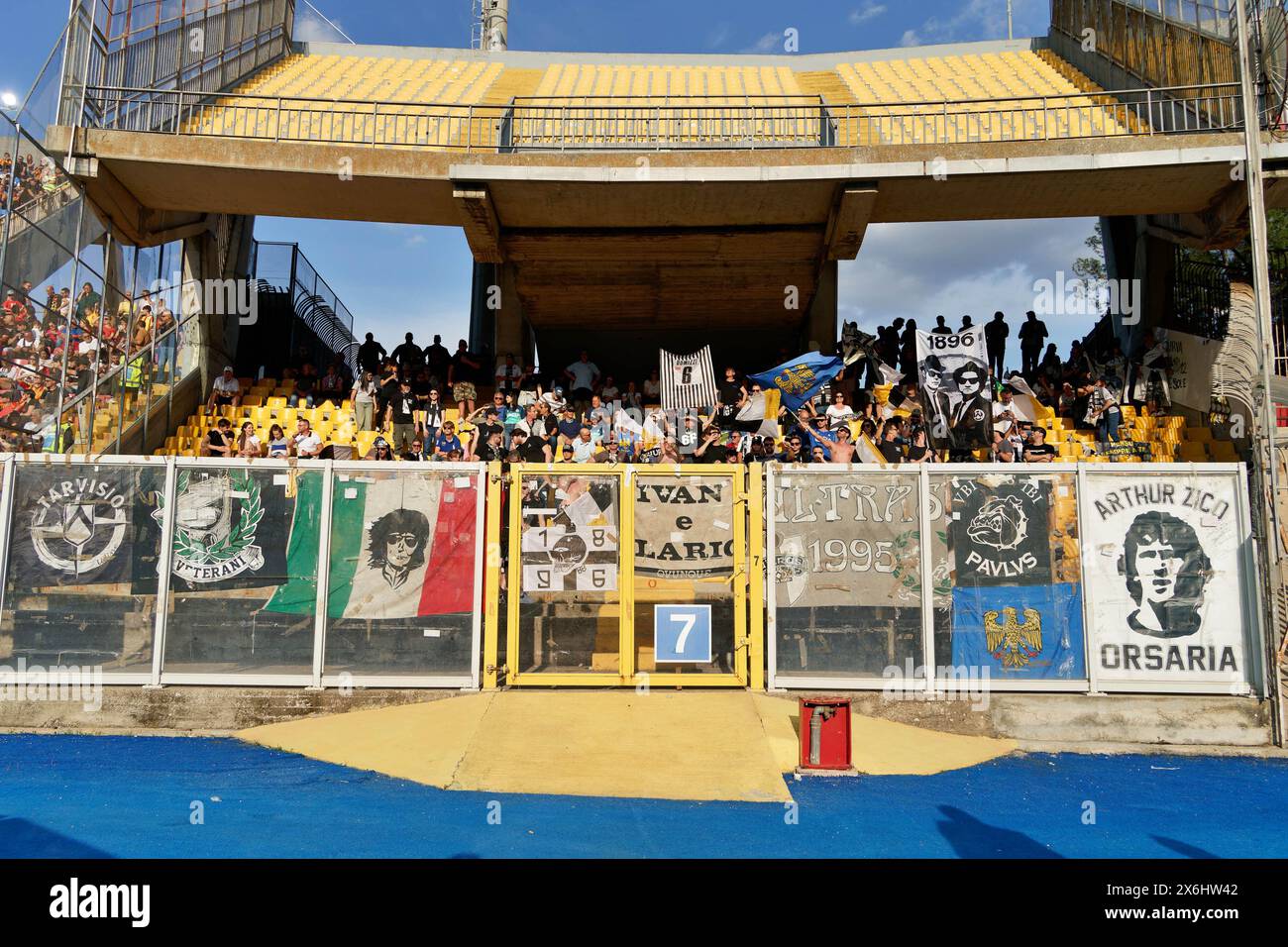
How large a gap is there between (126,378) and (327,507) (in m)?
7.70

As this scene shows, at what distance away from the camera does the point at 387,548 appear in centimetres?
935

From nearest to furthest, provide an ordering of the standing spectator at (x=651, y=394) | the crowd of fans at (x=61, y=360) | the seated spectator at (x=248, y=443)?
the crowd of fans at (x=61, y=360) → the seated spectator at (x=248, y=443) → the standing spectator at (x=651, y=394)

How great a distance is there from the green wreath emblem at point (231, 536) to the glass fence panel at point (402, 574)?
0.50m

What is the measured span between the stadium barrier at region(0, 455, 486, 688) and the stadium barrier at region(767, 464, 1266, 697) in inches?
139

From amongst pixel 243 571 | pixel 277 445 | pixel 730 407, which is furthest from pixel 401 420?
pixel 243 571

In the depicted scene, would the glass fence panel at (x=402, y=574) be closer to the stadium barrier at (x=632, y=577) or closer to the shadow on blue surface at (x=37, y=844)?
the stadium barrier at (x=632, y=577)

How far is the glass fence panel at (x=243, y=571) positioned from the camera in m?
9.14

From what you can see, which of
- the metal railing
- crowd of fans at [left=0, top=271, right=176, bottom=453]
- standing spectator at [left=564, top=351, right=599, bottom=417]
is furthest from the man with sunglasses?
crowd of fans at [left=0, top=271, right=176, bottom=453]

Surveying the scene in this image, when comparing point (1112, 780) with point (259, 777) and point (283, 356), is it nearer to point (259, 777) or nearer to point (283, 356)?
point (259, 777)

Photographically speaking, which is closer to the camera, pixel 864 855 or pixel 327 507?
pixel 864 855

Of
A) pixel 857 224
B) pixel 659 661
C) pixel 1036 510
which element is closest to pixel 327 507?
pixel 659 661

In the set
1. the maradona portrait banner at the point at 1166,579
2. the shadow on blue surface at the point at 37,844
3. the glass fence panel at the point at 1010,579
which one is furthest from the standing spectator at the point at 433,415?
the maradona portrait banner at the point at 1166,579

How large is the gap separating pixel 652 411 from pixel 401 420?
4626 mm

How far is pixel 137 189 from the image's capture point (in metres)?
15.5
